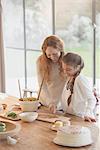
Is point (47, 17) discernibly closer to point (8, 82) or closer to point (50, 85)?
point (8, 82)

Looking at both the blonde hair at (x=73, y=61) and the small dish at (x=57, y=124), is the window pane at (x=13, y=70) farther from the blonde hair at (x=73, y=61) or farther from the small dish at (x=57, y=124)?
the small dish at (x=57, y=124)

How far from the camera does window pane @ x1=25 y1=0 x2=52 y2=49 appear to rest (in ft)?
16.6

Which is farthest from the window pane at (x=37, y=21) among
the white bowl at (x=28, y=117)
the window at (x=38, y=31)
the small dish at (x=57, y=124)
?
the small dish at (x=57, y=124)

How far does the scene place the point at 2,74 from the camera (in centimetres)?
564

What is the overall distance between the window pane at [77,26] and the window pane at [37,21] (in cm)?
26

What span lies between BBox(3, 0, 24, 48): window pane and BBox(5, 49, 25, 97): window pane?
179mm

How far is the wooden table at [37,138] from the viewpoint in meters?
1.65

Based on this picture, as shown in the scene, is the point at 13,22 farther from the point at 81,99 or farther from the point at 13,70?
the point at 81,99

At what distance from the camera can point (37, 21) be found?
5.33 m

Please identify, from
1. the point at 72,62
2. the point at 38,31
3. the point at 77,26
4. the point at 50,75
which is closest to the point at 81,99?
the point at 72,62

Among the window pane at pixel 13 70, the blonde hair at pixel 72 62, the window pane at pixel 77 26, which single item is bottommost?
the window pane at pixel 13 70

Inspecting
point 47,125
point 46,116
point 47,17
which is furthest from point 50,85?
point 47,17

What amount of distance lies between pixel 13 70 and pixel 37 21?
41.8 inches

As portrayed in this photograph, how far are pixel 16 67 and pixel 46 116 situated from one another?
3.68 meters
